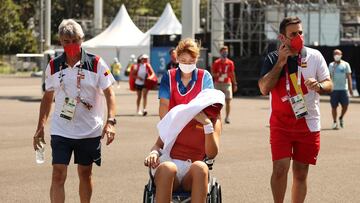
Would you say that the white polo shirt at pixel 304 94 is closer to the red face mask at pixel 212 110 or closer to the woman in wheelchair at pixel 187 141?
the woman in wheelchair at pixel 187 141

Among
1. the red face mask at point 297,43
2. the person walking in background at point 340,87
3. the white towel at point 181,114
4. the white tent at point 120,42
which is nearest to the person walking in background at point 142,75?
the person walking in background at point 340,87

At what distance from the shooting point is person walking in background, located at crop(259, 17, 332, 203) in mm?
7520

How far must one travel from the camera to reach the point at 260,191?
9828 millimetres

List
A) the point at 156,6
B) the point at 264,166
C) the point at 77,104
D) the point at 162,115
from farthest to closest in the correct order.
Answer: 1. the point at 156,6
2. the point at 264,166
3. the point at 77,104
4. the point at 162,115

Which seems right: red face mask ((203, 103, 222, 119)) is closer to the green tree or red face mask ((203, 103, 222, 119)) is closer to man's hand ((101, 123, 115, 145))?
man's hand ((101, 123, 115, 145))

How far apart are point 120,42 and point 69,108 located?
1744 inches

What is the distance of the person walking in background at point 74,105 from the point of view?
7.44 metres

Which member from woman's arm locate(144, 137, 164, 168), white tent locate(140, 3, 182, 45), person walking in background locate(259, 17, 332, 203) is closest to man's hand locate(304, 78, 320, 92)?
person walking in background locate(259, 17, 332, 203)

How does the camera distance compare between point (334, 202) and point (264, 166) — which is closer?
point (334, 202)

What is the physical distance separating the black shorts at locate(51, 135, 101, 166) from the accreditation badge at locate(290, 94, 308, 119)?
1.73 m

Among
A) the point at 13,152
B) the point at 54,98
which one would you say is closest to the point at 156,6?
the point at 13,152

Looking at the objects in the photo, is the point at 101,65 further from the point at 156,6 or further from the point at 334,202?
the point at 156,6

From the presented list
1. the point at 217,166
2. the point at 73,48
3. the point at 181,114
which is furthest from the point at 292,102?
the point at 217,166

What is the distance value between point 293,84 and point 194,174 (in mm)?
1515
